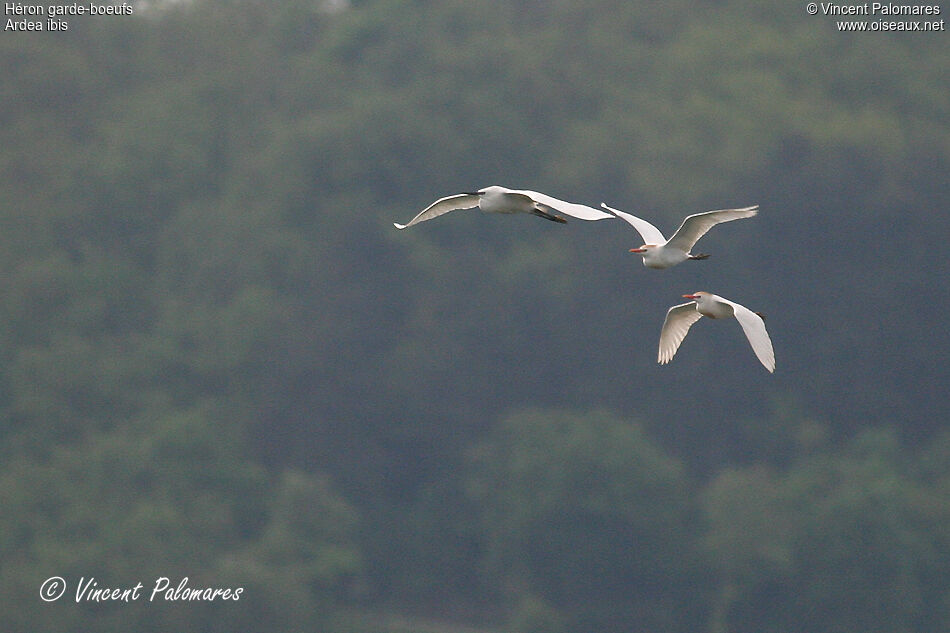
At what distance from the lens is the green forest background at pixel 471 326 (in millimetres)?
55094

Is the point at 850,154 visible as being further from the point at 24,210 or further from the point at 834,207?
the point at 24,210

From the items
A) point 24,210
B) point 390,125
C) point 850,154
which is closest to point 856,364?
point 850,154

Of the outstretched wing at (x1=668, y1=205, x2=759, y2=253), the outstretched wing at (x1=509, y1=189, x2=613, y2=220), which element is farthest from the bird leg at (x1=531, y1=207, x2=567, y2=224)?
the outstretched wing at (x1=668, y1=205, x2=759, y2=253)

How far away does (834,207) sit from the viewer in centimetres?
6488

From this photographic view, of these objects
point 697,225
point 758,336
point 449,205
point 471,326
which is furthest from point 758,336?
point 471,326

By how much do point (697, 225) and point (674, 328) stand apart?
237 centimetres

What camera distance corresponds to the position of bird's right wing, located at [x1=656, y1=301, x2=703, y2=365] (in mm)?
19969

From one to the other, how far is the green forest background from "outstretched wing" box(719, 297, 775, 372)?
111 feet

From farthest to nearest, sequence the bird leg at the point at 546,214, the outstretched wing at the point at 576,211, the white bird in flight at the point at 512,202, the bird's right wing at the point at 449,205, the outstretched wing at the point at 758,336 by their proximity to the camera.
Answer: the bird's right wing at the point at 449,205, the bird leg at the point at 546,214, the white bird in flight at the point at 512,202, the outstretched wing at the point at 576,211, the outstretched wing at the point at 758,336

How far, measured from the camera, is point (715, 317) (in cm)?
1895

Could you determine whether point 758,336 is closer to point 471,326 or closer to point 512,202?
point 512,202

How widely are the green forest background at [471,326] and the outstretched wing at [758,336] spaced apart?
33896 millimetres

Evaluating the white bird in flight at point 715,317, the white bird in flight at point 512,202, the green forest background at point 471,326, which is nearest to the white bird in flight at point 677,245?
the white bird in flight at point 715,317

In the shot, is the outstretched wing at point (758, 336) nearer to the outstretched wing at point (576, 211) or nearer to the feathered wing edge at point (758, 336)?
the feathered wing edge at point (758, 336)
